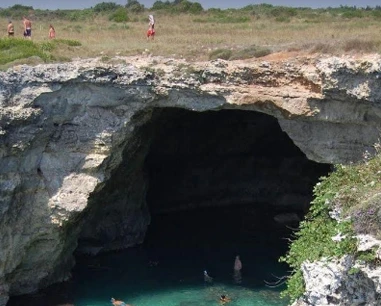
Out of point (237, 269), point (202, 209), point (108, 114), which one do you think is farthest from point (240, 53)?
point (202, 209)

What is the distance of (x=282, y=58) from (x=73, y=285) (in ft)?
36.3

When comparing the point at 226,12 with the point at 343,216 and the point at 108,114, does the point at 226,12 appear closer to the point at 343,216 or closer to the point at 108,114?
the point at 108,114

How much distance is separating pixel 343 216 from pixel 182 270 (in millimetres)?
11204

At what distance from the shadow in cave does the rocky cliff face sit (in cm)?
244

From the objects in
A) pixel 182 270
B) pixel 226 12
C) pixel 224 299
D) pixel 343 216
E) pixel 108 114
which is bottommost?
pixel 182 270

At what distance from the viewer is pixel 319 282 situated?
12.6 metres

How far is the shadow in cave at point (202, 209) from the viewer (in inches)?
861

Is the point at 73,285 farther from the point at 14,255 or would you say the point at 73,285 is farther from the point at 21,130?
the point at 21,130

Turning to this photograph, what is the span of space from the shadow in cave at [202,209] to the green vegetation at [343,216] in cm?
606

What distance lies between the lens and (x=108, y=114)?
60.8ft

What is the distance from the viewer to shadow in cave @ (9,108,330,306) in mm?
21859

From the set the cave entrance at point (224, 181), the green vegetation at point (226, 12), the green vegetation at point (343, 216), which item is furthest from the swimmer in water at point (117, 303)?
the green vegetation at point (226, 12)

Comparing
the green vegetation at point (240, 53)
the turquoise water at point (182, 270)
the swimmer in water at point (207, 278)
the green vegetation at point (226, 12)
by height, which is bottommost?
the turquoise water at point (182, 270)

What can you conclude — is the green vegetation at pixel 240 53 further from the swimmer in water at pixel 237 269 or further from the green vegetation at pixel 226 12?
the green vegetation at pixel 226 12
